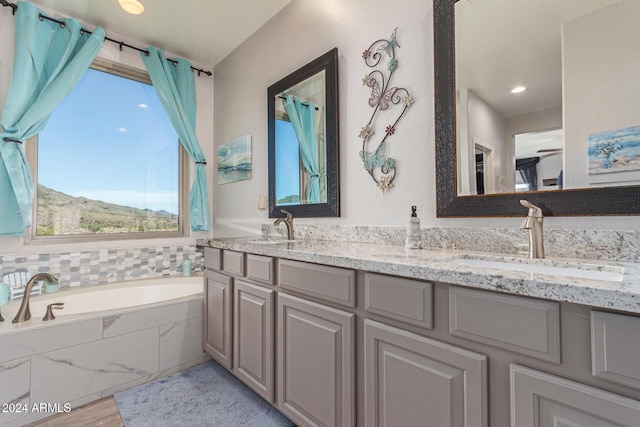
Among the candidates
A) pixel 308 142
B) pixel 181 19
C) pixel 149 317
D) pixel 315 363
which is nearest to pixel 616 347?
pixel 315 363

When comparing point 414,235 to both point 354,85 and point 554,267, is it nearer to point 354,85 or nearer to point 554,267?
point 554,267

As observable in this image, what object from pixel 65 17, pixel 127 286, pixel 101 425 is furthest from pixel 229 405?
pixel 65 17

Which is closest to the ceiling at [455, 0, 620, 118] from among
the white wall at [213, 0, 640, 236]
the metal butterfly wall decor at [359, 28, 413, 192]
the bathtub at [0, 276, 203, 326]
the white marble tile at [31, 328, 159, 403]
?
the white wall at [213, 0, 640, 236]

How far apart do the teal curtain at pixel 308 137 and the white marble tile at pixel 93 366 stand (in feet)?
4.82

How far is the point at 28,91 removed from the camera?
221 cm

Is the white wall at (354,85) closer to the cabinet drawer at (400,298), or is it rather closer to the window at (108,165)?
the cabinet drawer at (400,298)

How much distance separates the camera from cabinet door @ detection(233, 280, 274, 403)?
1.57 meters

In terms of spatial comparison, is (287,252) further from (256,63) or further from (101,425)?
(256,63)

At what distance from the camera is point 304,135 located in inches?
87.0

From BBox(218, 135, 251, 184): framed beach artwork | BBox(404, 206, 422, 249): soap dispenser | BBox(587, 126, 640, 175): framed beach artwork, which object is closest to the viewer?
BBox(587, 126, 640, 175): framed beach artwork

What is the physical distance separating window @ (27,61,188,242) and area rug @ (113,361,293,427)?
149cm

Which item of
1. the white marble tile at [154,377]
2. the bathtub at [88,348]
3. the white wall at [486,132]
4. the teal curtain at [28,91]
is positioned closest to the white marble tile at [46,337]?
the bathtub at [88,348]

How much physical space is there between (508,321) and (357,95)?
4.92ft

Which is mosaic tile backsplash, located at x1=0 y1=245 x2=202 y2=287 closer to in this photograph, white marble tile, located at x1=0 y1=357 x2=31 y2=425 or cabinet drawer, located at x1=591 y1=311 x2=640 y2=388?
white marble tile, located at x1=0 y1=357 x2=31 y2=425
